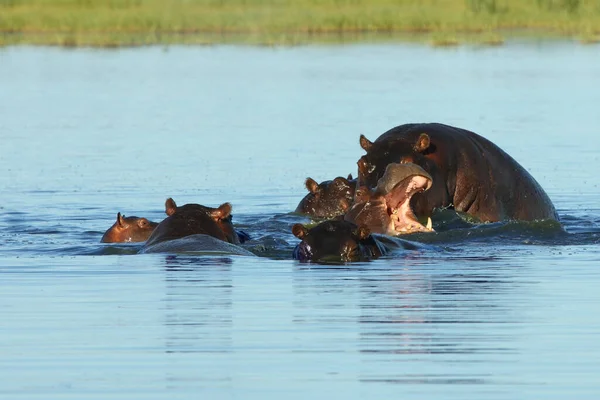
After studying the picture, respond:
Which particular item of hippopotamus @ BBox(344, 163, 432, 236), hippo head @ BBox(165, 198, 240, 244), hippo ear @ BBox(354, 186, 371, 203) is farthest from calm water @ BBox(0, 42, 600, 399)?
hippo ear @ BBox(354, 186, 371, 203)

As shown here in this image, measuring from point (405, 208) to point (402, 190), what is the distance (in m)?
0.25

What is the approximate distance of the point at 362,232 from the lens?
432 inches

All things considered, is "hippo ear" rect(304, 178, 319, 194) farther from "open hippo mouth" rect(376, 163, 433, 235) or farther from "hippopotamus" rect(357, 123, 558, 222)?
"open hippo mouth" rect(376, 163, 433, 235)

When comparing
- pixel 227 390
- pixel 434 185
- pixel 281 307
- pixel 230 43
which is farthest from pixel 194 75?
pixel 227 390

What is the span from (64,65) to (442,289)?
3172 cm

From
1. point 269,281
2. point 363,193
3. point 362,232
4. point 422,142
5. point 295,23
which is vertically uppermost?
point 295,23

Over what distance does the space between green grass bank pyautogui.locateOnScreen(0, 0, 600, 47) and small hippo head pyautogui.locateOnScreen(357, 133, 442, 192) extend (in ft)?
108

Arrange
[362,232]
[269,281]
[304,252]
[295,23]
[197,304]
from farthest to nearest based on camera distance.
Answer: [295,23], [304,252], [362,232], [269,281], [197,304]

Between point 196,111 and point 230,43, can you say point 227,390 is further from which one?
point 230,43

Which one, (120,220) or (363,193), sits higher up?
(363,193)

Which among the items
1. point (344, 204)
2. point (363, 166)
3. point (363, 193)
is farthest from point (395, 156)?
point (344, 204)

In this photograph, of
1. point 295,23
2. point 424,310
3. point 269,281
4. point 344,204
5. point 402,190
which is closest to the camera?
point 424,310

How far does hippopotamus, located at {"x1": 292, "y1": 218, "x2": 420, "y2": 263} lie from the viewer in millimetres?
11125

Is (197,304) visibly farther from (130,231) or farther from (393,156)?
(130,231)
